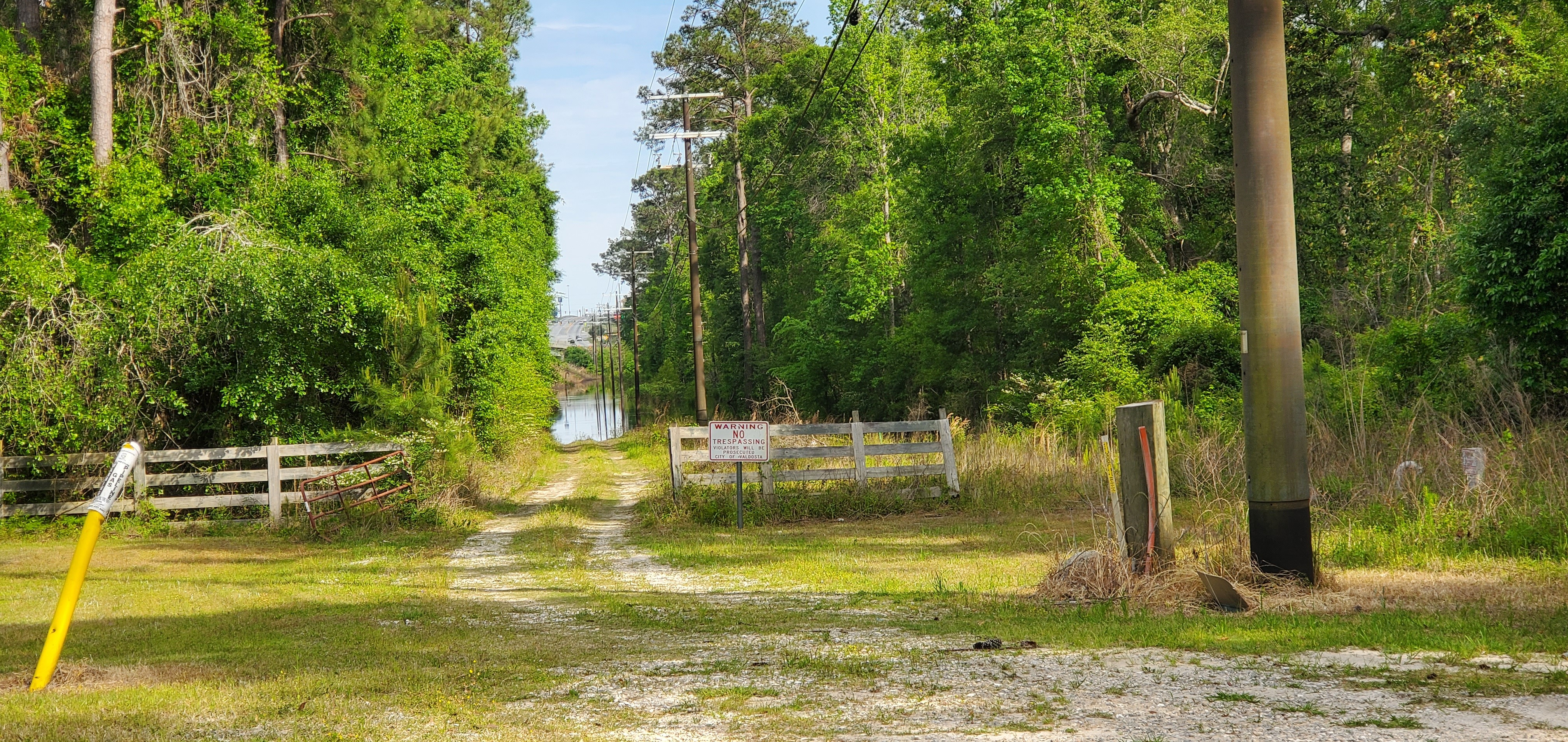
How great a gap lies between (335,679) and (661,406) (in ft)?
177

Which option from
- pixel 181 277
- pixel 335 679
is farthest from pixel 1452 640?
pixel 181 277

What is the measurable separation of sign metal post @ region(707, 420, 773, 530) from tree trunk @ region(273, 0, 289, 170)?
39.7 feet

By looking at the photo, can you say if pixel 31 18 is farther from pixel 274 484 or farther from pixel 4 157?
pixel 274 484

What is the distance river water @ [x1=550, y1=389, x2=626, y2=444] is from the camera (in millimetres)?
75113

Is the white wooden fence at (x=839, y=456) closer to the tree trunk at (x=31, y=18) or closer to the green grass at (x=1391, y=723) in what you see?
the green grass at (x=1391, y=723)

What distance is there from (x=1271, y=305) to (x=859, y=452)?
28.5ft

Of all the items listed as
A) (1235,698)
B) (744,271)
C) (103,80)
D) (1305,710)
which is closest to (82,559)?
(1235,698)

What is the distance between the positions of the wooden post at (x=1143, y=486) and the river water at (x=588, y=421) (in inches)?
1862

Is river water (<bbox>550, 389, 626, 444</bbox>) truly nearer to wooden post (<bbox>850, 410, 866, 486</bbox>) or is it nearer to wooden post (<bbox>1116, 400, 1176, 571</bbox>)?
wooden post (<bbox>850, 410, 866, 486</bbox>)

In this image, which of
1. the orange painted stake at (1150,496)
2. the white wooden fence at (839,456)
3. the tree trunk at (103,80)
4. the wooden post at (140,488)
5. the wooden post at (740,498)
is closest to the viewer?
the orange painted stake at (1150,496)

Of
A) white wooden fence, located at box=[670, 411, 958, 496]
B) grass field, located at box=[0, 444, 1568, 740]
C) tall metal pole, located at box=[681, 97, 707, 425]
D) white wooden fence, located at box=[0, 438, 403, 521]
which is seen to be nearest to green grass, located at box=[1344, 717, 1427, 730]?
grass field, located at box=[0, 444, 1568, 740]

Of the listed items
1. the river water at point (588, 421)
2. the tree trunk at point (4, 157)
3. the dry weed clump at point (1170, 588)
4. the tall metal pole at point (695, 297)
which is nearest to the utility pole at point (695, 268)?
the tall metal pole at point (695, 297)

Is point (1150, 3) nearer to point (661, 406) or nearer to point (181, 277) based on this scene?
point (181, 277)

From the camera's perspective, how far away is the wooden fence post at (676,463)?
1581 cm
